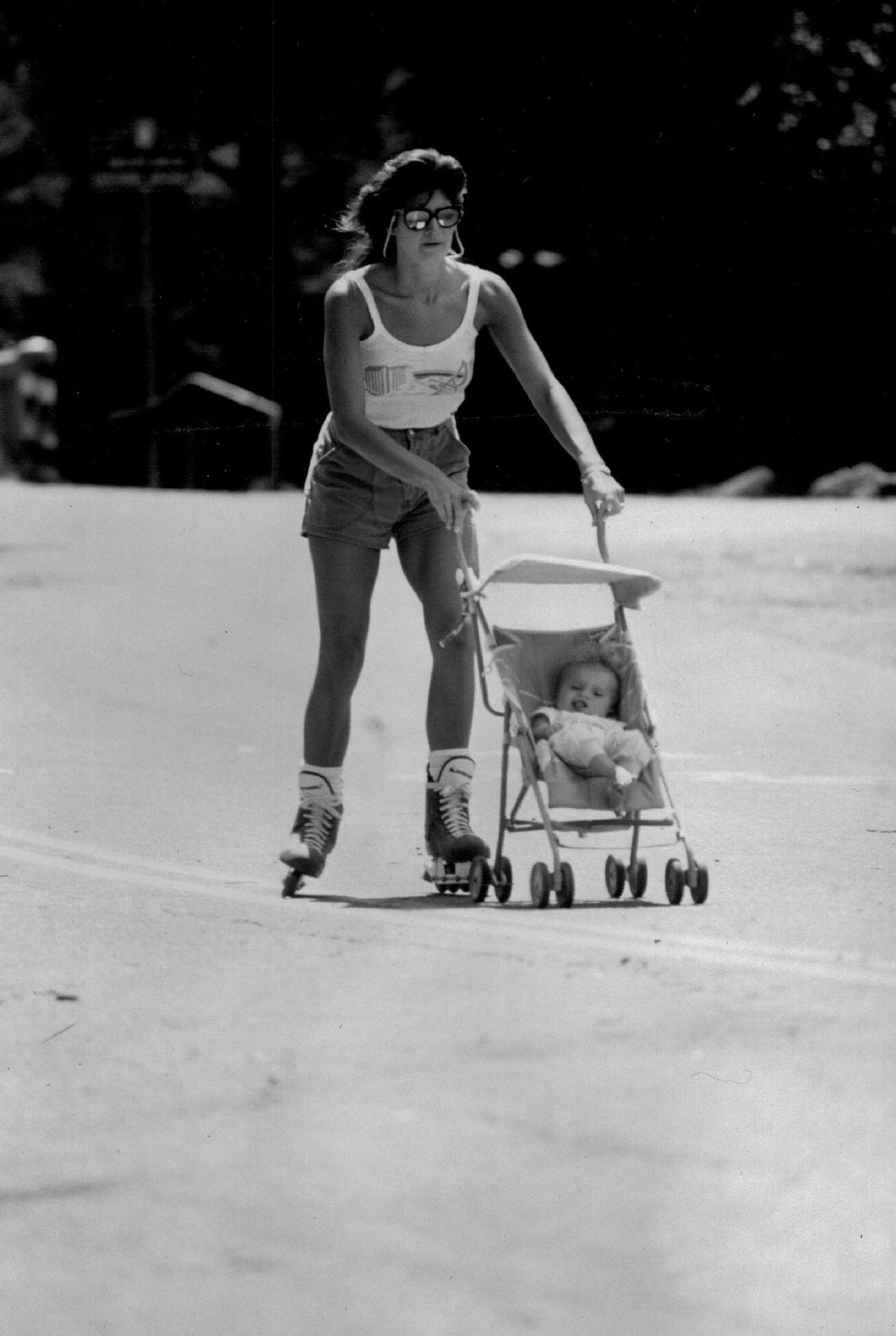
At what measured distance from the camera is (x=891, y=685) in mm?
10945

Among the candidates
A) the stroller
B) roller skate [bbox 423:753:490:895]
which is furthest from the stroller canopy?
roller skate [bbox 423:753:490:895]

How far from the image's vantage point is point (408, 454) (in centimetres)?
561

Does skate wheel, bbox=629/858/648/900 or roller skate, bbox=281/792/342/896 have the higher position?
roller skate, bbox=281/792/342/896

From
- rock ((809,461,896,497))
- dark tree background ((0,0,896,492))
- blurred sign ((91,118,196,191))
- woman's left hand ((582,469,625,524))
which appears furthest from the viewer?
rock ((809,461,896,497))

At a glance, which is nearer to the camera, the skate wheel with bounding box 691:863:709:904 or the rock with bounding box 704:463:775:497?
the skate wheel with bounding box 691:863:709:904

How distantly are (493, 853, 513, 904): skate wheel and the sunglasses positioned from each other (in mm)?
1604

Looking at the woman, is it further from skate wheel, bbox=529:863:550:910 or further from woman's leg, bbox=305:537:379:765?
skate wheel, bbox=529:863:550:910

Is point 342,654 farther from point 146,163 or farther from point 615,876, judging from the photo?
point 146,163

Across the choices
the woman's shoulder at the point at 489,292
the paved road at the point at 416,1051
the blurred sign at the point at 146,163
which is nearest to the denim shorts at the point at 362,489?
the woman's shoulder at the point at 489,292

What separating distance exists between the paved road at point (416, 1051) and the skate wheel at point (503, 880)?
4cm

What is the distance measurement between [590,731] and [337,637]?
2.27 feet

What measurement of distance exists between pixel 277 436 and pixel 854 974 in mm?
16413

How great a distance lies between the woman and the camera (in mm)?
5645

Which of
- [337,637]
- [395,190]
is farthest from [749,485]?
[395,190]
